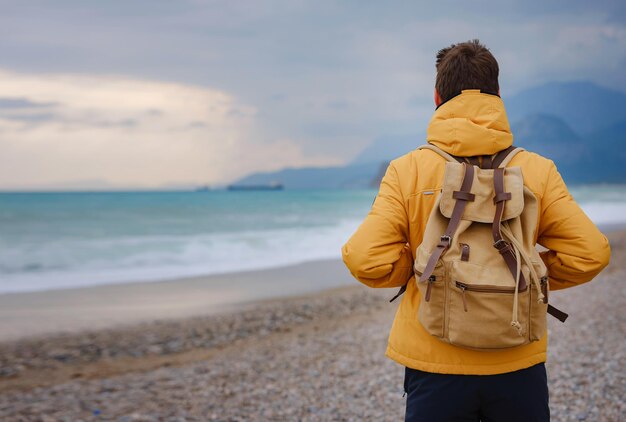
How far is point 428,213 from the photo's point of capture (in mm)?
1906

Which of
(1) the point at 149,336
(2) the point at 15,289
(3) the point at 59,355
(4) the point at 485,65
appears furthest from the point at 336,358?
(2) the point at 15,289

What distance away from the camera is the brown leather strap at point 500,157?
74.6 inches

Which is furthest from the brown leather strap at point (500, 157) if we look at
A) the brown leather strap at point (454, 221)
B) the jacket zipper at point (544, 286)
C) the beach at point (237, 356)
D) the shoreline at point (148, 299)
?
the shoreline at point (148, 299)

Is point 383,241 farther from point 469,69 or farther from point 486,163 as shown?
point 469,69

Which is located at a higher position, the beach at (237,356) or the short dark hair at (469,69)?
the short dark hair at (469,69)

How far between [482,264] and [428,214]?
25cm

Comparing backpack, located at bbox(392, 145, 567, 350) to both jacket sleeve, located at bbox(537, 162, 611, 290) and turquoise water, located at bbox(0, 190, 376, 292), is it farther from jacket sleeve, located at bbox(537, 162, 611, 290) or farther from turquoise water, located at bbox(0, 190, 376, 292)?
turquoise water, located at bbox(0, 190, 376, 292)

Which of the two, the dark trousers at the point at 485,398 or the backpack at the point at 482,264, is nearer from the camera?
the backpack at the point at 482,264

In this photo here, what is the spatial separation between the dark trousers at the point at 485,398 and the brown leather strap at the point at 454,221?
1.33ft

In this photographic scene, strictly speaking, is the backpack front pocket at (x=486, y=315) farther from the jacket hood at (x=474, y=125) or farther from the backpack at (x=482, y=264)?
the jacket hood at (x=474, y=125)

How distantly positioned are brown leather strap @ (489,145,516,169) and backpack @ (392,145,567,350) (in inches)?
2.3

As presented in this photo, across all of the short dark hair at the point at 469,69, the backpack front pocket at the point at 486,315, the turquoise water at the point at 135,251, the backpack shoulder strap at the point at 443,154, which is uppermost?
the short dark hair at the point at 469,69

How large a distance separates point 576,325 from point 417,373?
231 inches

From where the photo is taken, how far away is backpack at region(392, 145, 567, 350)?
1.73 meters
